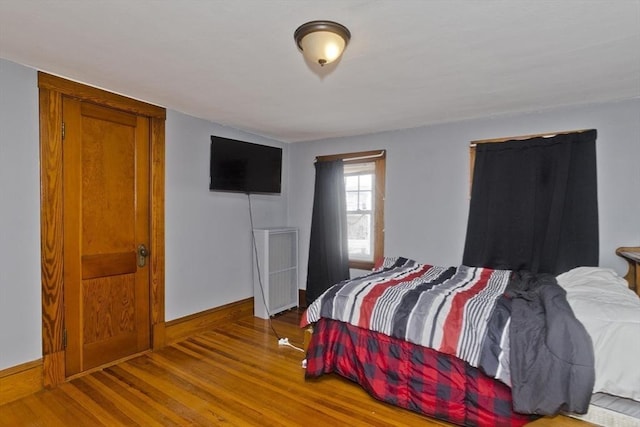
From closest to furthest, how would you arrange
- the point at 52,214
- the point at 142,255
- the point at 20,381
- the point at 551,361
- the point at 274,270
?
the point at 551,361, the point at 20,381, the point at 52,214, the point at 142,255, the point at 274,270

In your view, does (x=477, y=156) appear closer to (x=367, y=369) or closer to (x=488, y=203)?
(x=488, y=203)

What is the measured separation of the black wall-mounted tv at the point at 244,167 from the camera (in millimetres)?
3621

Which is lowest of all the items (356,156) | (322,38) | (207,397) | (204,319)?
(207,397)

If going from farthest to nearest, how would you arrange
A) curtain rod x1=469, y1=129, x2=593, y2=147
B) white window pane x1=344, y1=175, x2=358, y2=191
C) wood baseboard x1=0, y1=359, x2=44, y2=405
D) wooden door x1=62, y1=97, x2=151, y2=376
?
white window pane x1=344, y1=175, x2=358, y2=191 < curtain rod x1=469, y1=129, x2=593, y2=147 < wooden door x1=62, y1=97, x2=151, y2=376 < wood baseboard x1=0, y1=359, x2=44, y2=405

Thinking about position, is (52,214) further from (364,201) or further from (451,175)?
(451,175)

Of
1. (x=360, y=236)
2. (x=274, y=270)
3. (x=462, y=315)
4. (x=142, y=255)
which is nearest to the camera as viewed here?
(x=462, y=315)

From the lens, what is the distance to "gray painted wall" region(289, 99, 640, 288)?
2.80 m

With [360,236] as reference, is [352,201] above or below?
above

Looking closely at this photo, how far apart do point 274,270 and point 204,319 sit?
3.19 ft

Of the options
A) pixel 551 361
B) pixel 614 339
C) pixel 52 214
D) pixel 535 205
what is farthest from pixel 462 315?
pixel 52 214

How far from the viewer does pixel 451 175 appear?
3564 millimetres

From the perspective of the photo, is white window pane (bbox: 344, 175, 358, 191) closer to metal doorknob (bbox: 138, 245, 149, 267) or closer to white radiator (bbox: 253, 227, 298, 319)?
white radiator (bbox: 253, 227, 298, 319)

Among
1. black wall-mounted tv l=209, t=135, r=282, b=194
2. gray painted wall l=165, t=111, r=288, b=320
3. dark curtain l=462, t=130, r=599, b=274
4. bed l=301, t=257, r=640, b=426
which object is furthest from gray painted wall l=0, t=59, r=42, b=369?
dark curtain l=462, t=130, r=599, b=274

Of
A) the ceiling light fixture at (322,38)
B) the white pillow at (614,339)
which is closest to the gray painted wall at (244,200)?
the white pillow at (614,339)
